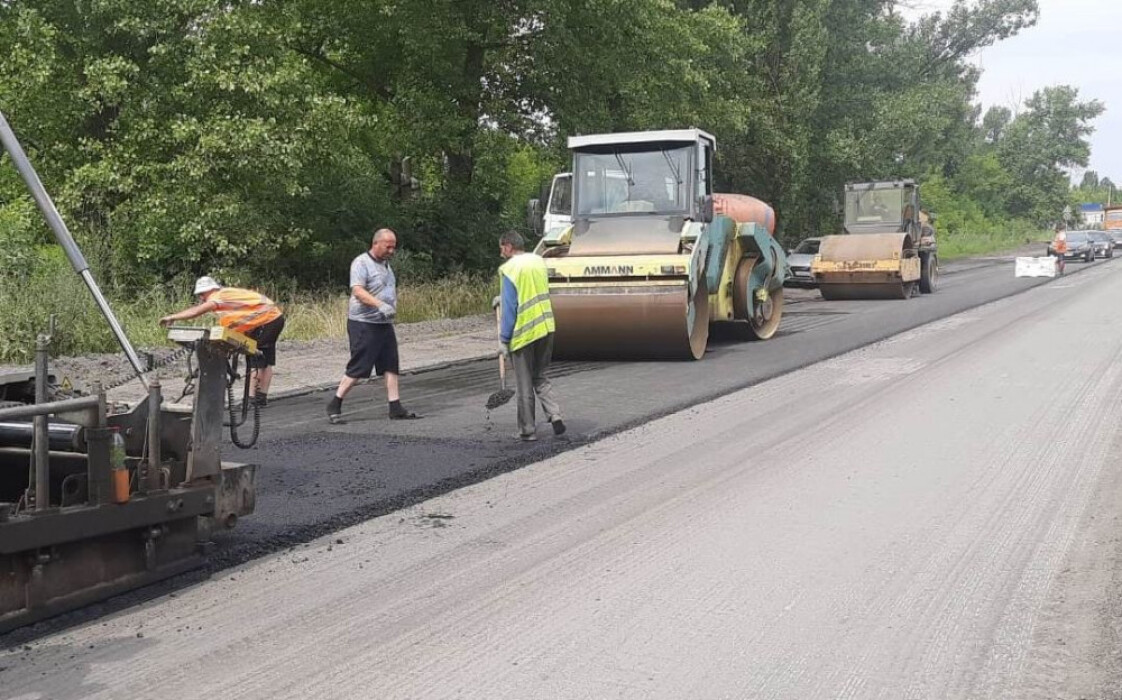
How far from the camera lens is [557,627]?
4.38m

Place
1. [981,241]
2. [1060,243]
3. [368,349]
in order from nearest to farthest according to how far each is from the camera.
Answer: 1. [368,349]
2. [1060,243]
3. [981,241]

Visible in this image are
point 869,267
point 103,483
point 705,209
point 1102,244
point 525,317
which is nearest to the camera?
point 103,483

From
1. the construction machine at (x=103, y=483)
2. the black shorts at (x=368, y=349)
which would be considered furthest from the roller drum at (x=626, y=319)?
the construction machine at (x=103, y=483)

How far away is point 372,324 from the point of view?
9.52m

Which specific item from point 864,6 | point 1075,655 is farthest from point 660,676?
point 864,6

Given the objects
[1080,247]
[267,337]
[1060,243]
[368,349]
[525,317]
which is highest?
[1060,243]

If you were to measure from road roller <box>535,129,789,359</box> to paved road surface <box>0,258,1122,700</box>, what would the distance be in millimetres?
4736

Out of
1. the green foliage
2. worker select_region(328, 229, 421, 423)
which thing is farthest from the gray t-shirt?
the green foliage

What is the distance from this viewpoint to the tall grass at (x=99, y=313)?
41.5ft

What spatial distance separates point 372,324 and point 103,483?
5.05 meters

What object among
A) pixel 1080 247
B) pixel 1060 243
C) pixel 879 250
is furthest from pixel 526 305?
pixel 1080 247

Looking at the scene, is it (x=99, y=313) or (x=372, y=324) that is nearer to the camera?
(x=372, y=324)

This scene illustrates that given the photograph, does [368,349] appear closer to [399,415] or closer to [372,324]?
[372,324]

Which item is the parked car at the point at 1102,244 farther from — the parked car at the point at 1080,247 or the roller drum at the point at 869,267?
the roller drum at the point at 869,267
